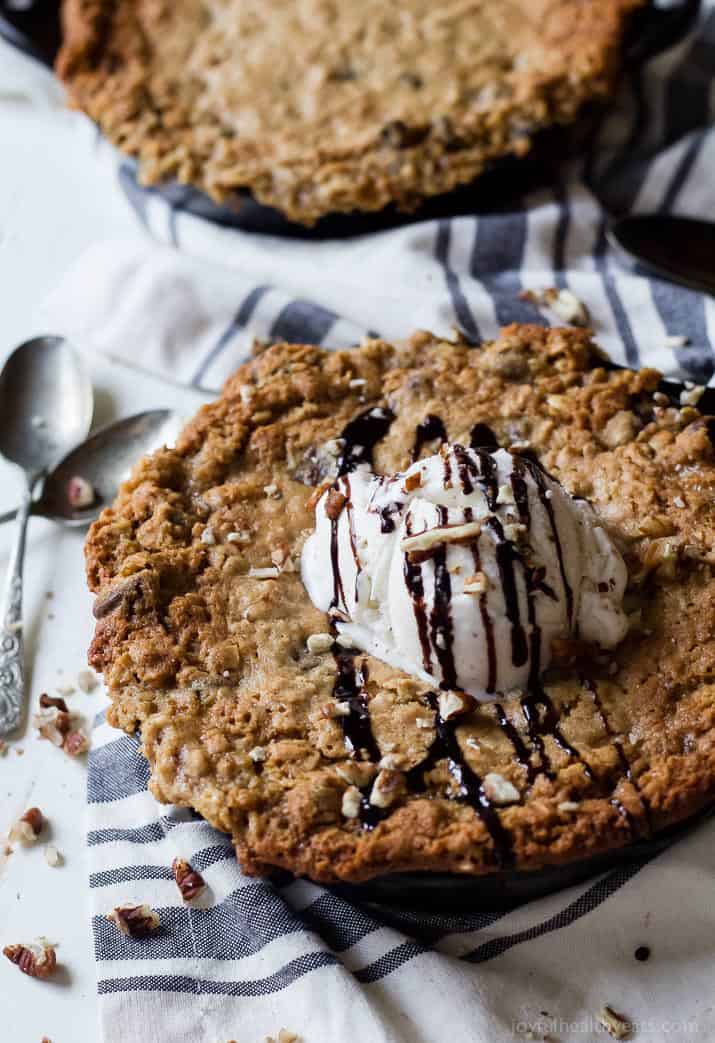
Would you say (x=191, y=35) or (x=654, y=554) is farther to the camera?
(x=191, y=35)

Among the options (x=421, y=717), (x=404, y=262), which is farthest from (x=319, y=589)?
(x=404, y=262)

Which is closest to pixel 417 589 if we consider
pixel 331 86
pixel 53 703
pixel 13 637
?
pixel 53 703

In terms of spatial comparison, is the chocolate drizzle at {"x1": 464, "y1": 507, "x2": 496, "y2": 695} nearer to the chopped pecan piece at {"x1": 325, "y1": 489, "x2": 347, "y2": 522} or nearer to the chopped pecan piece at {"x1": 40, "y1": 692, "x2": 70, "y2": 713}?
the chopped pecan piece at {"x1": 325, "y1": 489, "x2": 347, "y2": 522}

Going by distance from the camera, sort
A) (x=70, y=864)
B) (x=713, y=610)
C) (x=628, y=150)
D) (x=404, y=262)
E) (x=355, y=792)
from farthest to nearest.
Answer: (x=628, y=150), (x=404, y=262), (x=70, y=864), (x=713, y=610), (x=355, y=792)

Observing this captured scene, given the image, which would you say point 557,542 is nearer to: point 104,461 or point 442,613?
point 442,613

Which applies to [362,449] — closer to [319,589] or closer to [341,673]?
[319,589]

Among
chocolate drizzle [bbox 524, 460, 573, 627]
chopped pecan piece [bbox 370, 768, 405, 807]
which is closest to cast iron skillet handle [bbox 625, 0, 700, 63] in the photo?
chocolate drizzle [bbox 524, 460, 573, 627]
